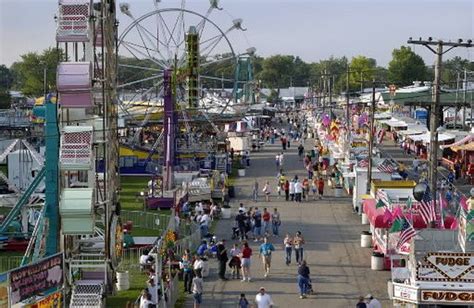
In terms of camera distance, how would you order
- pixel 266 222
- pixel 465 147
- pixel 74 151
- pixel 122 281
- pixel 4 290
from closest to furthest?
pixel 4 290 → pixel 74 151 → pixel 122 281 → pixel 266 222 → pixel 465 147

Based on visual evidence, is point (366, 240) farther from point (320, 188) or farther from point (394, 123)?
point (394, 123)

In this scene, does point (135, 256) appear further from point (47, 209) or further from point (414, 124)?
point (414, 124)

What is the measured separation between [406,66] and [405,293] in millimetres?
129025

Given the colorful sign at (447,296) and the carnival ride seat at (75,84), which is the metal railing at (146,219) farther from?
the colorful sign at (447,296)

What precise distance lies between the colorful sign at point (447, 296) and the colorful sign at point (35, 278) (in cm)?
760

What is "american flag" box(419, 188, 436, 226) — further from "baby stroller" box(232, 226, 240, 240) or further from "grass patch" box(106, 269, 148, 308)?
"baby stroller" box(232, 226, 240, 240)

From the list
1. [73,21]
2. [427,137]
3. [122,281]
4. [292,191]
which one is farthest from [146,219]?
[427,137]

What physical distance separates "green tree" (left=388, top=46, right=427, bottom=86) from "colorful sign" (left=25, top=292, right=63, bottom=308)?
418ft

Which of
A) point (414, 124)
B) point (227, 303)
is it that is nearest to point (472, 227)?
point (227, 303)

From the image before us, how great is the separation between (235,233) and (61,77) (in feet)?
35.5

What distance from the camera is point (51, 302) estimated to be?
18.9m

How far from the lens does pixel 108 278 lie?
76.2 ft

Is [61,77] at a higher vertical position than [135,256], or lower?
higher

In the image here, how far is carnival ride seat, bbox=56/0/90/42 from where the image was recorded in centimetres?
2330
